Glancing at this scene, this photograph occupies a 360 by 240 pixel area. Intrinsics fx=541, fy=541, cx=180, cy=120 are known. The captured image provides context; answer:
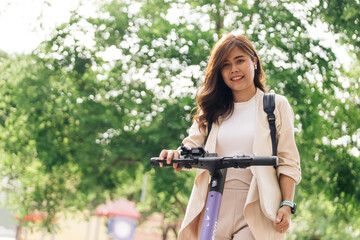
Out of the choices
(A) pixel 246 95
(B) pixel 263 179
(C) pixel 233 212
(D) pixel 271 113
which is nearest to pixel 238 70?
(A) pixel 246 95

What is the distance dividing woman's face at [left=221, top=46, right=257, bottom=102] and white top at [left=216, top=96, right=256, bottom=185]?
0.42ft

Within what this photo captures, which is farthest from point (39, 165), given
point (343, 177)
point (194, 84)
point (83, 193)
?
point (343, 177)

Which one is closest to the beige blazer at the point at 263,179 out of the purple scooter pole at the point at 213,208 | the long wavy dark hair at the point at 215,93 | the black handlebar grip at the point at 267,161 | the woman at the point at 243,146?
the woman at the point at 243,146

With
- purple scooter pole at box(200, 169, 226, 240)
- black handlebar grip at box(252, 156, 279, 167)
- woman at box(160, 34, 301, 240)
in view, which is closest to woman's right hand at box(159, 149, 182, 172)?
woman at box(160, 34, 301, 240)

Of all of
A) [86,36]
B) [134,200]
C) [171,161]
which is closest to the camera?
[171,161]

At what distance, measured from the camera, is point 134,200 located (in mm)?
26547

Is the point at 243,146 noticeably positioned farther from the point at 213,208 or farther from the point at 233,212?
the point at 213,208

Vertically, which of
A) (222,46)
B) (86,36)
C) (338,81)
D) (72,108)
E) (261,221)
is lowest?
(261,221)

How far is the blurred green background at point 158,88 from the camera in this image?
10.3m

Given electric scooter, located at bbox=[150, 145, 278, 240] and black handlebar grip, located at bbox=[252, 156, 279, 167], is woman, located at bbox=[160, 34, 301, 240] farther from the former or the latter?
black handlebar grip, located at bbox=[252, 156, 279, 167]

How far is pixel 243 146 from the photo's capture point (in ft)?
9.62

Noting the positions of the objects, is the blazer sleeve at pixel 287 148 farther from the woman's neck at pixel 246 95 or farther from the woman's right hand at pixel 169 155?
the woman's right hand at pixel 169 155

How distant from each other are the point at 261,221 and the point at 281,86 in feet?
24.6

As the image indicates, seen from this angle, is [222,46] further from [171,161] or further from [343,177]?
[343,177]
